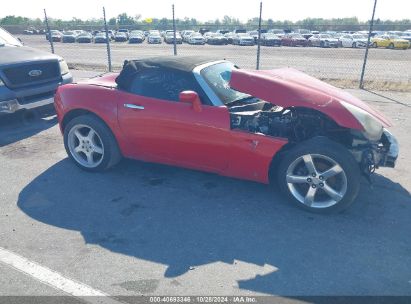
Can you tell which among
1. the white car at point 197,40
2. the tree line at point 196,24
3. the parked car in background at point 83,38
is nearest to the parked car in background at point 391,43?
the tree line at point 196,24

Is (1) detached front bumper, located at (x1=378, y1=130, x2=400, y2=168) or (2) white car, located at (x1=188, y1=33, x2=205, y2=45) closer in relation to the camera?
(1) detached front bumper, located at (x1=378, y1=130, x2=400, y2=168)

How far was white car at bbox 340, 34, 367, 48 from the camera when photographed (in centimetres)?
2795

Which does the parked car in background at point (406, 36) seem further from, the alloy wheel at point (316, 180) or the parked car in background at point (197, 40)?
the alloy wheel at point (316, 180)

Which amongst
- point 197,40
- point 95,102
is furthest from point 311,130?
point 197,40

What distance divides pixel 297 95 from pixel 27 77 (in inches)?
203

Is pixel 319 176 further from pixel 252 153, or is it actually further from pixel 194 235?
pixel 194 235

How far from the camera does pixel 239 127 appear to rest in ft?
12.7

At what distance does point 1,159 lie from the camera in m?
5.28

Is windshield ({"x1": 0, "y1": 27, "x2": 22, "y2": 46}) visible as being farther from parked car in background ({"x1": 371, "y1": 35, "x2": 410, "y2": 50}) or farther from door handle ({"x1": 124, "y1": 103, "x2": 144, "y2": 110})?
parked car in background ({"x1": 371, "y1": 35, "x2": 410, "y2": 50})

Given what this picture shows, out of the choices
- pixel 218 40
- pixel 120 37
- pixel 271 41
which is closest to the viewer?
pixel 271 41

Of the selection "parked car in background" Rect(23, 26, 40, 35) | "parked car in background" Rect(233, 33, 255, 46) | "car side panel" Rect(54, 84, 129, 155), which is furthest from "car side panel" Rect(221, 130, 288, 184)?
"parked car in background" Rect(23, 26, 40, 35)

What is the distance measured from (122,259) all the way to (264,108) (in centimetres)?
246

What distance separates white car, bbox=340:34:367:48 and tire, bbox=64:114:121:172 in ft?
92.0

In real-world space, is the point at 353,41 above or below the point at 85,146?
above
